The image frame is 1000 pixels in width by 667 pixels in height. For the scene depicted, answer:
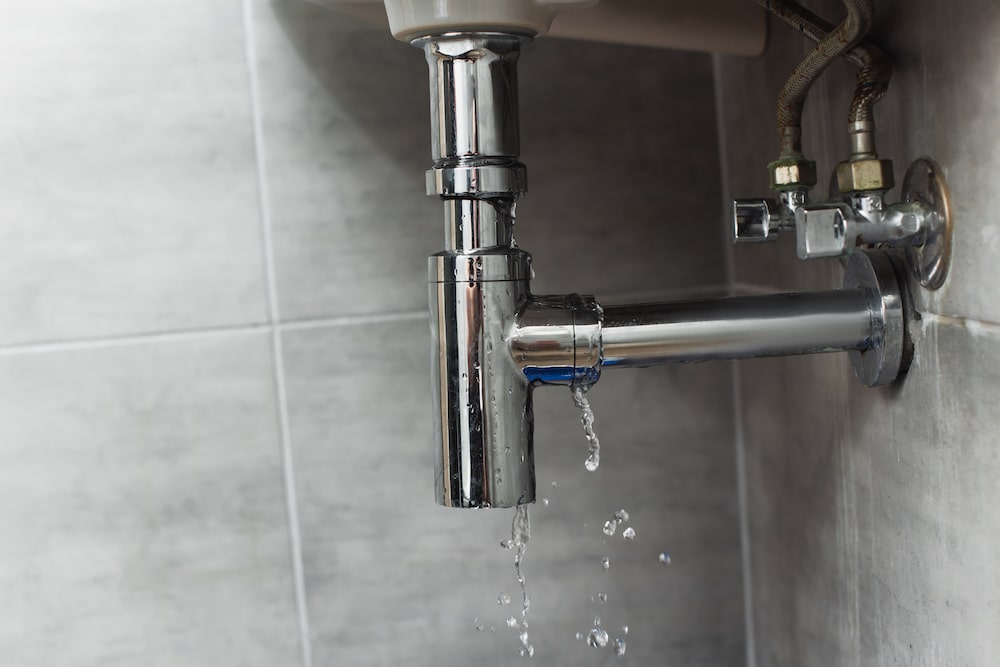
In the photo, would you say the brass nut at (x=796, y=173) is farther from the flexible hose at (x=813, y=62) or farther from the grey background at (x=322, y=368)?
the grey background at (x=322, y=368)

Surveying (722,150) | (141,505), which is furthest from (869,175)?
(141,505)

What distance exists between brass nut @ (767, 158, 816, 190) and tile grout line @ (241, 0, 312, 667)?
1.25 feet

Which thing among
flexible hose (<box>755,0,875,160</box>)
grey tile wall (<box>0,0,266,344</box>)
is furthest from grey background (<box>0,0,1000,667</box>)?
flexible hose (<box>755,0,875,160</box>)

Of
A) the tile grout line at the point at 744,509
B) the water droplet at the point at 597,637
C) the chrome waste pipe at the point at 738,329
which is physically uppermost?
the chrome waste pipe at the point at 738,329

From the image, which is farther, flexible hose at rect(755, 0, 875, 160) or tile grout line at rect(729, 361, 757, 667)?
tile grout line at rect(729, 361, 757, 667)

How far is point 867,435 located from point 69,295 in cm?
56

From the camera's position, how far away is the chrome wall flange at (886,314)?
48 cm

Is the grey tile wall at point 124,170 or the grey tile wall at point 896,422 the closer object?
the grey tile wall at point 896,422

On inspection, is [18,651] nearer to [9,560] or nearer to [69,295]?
[9,560]

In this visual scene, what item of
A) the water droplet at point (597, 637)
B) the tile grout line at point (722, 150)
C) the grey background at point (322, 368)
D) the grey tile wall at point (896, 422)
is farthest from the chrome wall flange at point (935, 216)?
the water droplet at point (597, 637)

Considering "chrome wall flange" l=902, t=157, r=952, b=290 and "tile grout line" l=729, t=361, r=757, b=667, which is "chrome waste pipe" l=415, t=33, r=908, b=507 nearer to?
"chrome wall flange" l=902, t=157, r=952, b=290

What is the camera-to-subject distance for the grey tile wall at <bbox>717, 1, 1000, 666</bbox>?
16.7 inches

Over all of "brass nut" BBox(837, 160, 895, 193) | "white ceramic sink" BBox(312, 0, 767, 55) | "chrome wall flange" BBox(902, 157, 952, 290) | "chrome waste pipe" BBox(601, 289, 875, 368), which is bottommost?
"chrome waste pipe" BBox(601, 289, 875, 368)

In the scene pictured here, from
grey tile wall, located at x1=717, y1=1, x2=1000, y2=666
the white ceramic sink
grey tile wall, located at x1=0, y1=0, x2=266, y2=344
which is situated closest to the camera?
grey tile wall, located at x1=717, y1=1, x2=1000, y2=666
